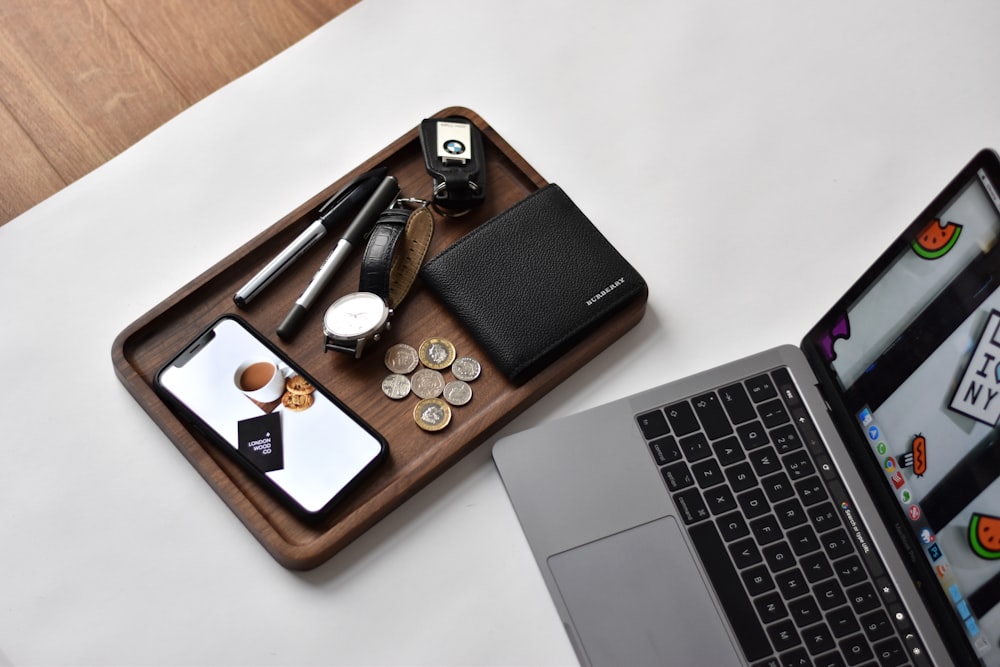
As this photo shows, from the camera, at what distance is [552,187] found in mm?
826

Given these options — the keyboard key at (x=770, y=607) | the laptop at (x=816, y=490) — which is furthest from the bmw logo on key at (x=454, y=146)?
the keyboard key at (x=770, y=607)

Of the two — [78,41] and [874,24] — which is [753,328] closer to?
[874,24]

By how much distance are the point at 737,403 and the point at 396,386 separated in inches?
12.0

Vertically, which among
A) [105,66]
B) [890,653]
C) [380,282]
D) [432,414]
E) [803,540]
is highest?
[105,66]

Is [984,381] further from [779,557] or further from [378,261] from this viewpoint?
[378,261]

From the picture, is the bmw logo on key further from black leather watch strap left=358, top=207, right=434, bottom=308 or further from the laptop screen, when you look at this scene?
→ the laptop screen

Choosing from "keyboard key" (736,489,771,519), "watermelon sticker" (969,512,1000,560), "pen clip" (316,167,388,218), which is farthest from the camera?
"pen clip" (316,167,388,218)

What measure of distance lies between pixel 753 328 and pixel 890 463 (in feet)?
0.62

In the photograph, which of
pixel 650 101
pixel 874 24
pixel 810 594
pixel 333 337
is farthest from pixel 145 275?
pixel 874 24

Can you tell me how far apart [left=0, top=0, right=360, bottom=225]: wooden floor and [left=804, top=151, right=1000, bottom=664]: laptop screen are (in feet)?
2.35

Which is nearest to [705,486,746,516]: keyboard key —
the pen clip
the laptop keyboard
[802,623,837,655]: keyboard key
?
the laptop keyboard

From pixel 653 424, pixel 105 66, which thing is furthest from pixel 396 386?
pixel 105 66

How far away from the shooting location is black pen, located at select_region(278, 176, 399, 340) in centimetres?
77

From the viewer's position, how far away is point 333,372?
0.76 meters
